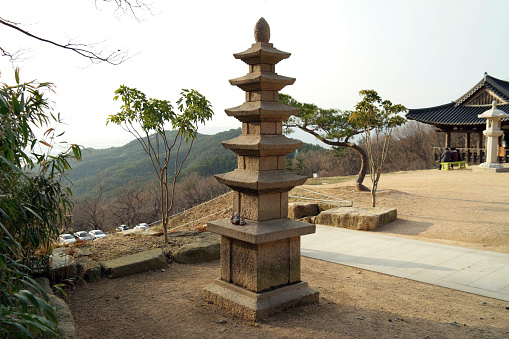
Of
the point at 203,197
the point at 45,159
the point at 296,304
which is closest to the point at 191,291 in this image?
the point at 296,304

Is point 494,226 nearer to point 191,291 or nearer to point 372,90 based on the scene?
point 372,90

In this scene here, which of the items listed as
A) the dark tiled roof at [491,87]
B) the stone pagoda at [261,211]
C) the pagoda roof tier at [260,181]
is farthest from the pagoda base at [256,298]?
the dark tiled roof at [491,87]

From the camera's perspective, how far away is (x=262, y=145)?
4.21 meters

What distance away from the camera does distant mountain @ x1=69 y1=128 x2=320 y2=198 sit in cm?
3656

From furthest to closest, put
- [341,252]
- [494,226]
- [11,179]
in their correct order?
[494,226] < [341,252] < [11,179]

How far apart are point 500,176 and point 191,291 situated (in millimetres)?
14555

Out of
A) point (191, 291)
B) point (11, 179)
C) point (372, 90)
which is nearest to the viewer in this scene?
point (11, 179)

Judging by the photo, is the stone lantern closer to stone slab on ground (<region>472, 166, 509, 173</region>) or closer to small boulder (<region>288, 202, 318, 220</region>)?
stone slab on ground (<region>472, 166, 509, 173</region>)

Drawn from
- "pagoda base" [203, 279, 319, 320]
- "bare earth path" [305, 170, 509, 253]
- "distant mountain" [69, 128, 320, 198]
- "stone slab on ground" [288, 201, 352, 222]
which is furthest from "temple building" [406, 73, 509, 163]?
A: "pagoda base" [203, 279, 319, 320]

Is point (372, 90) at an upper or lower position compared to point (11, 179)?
upper

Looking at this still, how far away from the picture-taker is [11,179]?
11.8 feet

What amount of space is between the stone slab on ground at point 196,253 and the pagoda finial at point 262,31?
3343 mm

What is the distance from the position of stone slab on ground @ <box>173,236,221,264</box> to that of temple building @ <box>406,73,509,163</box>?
55.3 feet

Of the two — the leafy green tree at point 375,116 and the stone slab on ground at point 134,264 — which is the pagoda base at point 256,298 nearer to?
the stone slab on ground at point 134,264
